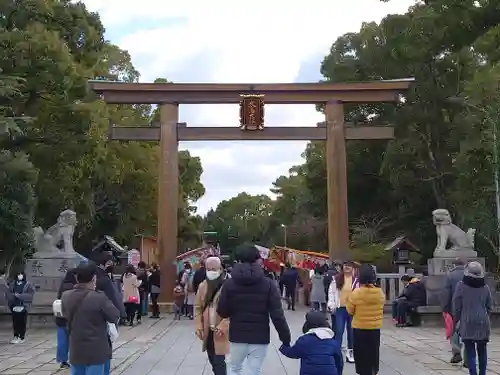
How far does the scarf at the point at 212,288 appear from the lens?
709 centimetres

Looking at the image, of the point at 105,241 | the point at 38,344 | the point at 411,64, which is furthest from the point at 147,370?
the point at 105,241

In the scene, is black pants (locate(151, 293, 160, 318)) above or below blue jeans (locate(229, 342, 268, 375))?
below

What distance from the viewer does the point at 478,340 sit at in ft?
27.2

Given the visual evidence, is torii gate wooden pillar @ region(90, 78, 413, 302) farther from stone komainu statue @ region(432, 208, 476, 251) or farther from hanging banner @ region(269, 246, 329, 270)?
stone komainu statue @ region(432, 208, 476, 251)

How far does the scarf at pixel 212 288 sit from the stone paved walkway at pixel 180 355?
10.0ft

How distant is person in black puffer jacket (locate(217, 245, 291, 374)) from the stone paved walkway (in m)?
3.72

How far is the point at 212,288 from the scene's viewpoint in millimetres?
7125

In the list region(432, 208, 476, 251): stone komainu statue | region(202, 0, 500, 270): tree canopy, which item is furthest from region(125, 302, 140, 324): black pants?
region(202, 0, 500, 270): tree canopy

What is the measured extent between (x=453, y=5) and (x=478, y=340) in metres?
9.76

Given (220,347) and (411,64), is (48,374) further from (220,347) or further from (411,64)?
(411,64)

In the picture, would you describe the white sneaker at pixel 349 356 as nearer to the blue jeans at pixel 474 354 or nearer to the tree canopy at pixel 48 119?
the blue jeans at pixel 474 354

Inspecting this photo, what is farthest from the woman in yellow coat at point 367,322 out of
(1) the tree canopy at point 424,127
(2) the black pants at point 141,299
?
(2) the black pants at point 141,299

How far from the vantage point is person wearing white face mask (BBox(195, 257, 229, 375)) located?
7.01 meters

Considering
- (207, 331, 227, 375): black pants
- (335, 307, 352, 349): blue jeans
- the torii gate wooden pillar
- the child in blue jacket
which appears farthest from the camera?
the torii gate wooden pillar
